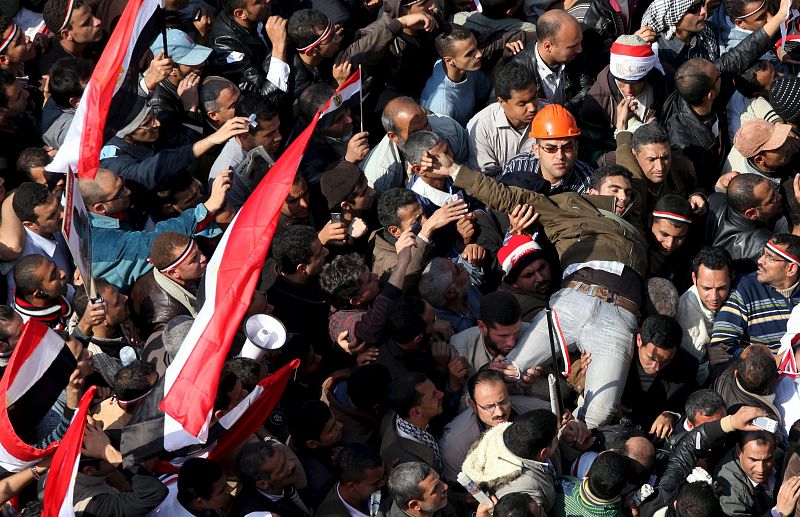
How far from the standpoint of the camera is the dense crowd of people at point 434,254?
23.9 feet

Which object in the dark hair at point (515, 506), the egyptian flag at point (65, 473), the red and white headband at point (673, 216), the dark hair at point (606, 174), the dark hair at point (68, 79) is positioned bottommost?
the red and white headband at point (673, 216)

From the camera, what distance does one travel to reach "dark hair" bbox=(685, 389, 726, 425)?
312 inches

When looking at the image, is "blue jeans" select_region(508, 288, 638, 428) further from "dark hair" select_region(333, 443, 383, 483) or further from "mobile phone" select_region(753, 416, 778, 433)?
"dark hair" select_region(333, 443, 383, 483)

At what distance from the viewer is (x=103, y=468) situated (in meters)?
6.99

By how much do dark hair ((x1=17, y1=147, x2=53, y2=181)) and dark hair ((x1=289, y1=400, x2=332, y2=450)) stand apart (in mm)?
2821

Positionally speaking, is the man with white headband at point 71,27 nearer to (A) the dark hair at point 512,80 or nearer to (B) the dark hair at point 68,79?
(B) the dark hair at point 68,79

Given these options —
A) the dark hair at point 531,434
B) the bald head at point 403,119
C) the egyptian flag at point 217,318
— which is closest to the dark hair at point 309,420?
the egyptian flag at point 217,318

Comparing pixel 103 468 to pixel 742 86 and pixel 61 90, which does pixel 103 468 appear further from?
pixel 742 86

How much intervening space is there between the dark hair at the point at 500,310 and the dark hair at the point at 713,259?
4.81 ft

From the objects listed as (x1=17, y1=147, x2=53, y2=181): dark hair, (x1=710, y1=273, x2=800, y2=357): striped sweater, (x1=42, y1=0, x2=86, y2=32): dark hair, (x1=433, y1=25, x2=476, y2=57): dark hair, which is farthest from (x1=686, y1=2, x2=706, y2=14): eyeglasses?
(x1=17, y1=147, x2=53, y2=181): dark hair

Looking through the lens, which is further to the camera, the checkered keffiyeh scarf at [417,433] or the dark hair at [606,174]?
the dark hair at [606,174]

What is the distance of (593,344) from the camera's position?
847 centimetres

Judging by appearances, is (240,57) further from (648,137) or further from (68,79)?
(648,137)

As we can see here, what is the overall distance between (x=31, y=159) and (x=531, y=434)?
4.05 m
